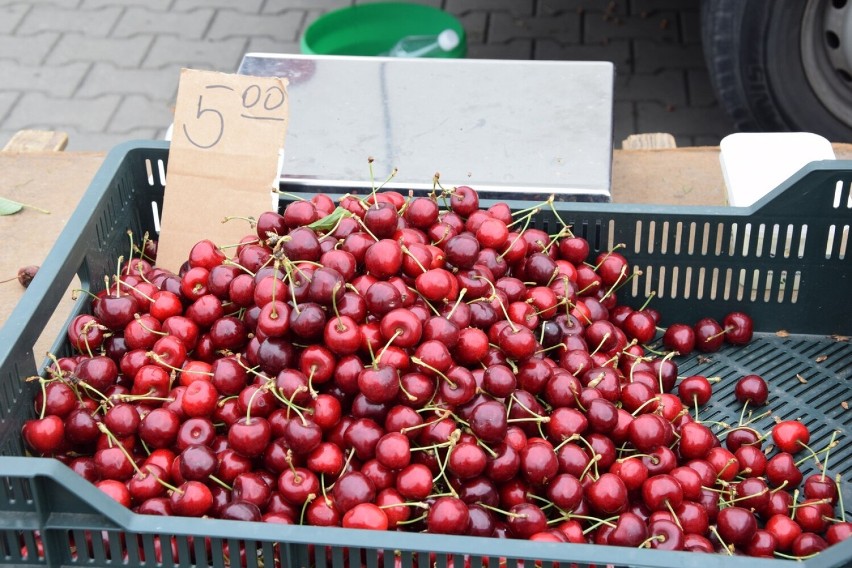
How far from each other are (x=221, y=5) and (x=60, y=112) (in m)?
1.07

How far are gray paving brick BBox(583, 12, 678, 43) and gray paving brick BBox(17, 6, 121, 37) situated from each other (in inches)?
86.5

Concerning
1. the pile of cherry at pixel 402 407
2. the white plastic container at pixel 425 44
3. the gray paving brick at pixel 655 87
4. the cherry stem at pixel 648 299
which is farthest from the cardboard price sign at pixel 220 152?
the gray paving brick at pixel 655 87

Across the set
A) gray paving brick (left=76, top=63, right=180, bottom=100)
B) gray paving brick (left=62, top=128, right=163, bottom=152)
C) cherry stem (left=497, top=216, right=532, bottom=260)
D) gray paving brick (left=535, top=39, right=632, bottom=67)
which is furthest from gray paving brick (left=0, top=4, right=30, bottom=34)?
cherry stem (left=497, top=216, right=532, bottom=260)

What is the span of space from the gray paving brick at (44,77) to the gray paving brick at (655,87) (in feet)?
7.49

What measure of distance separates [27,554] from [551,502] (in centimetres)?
67

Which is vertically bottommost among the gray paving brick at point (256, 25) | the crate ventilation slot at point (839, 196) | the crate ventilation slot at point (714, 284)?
the crate ventilation slot at point (714, 284)

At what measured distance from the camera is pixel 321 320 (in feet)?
4.42

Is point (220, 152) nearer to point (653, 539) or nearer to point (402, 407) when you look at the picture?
point (402, 407)

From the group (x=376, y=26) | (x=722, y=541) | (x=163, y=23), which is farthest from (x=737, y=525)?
(x=163, y=23)

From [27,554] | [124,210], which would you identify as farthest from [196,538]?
[124,210]

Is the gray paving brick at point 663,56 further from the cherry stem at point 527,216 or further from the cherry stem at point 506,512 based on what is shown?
the cherry stem at point 506,512

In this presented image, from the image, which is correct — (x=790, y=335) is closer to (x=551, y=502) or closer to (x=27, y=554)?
(x=551, y=502)

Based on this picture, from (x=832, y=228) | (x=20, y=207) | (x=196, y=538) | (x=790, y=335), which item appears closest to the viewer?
(x=196, y=538)

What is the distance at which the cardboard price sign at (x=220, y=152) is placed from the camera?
1750 mm
